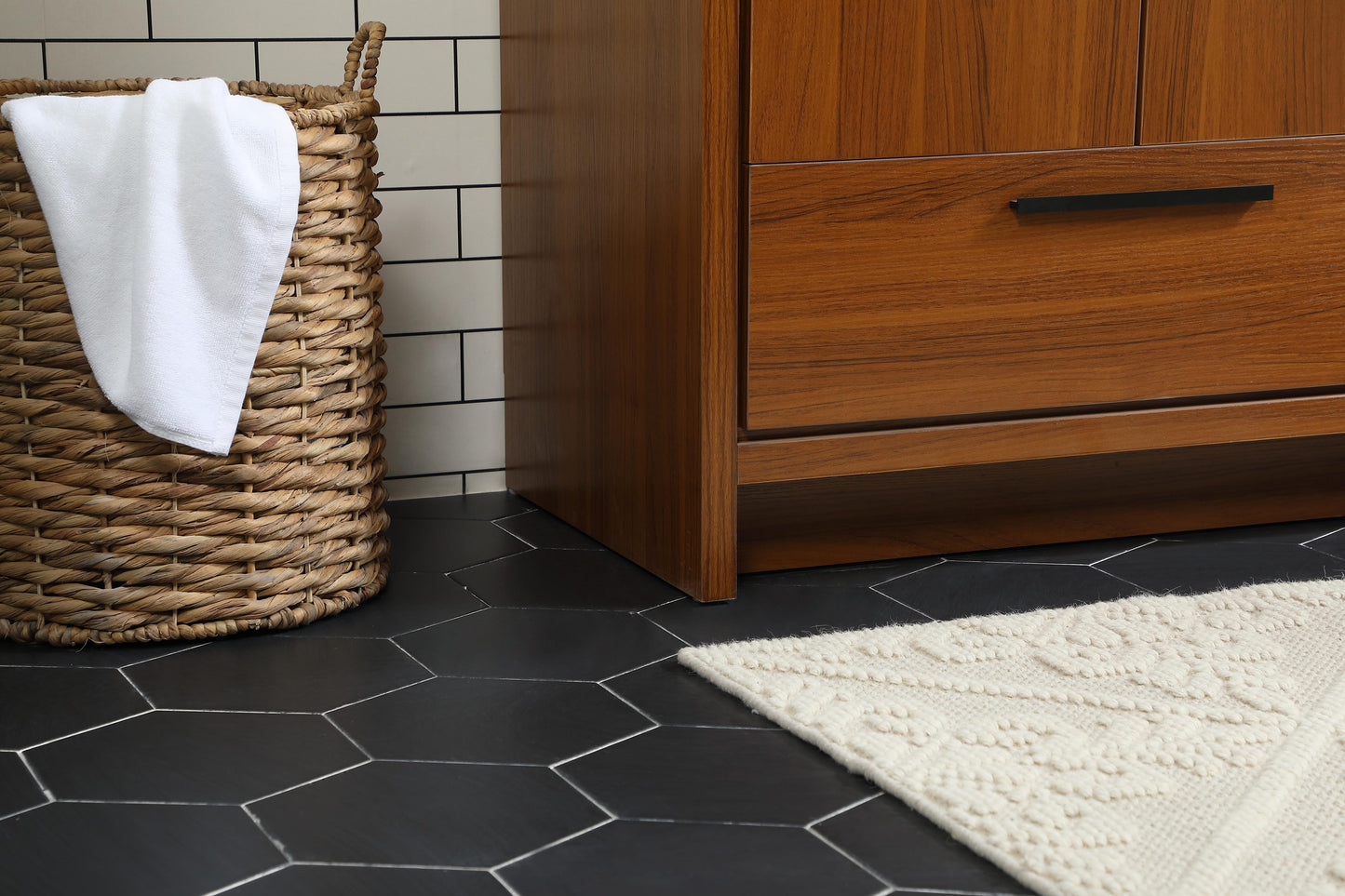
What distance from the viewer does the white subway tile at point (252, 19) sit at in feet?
5.53

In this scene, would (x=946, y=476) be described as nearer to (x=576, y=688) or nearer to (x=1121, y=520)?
(x=1121, y=520)

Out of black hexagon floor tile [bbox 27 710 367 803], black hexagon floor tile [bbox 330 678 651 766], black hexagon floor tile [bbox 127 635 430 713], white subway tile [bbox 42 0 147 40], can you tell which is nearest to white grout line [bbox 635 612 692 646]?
black hexagon floor tile [bbox 330 678 651 766]

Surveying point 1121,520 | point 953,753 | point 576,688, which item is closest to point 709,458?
point 576,688

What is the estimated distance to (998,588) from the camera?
58.8 inches

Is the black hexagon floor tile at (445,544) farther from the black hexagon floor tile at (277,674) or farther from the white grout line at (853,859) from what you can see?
the white grout line at (853,859)

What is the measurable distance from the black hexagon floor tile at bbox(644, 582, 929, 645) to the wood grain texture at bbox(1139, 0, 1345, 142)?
55cm

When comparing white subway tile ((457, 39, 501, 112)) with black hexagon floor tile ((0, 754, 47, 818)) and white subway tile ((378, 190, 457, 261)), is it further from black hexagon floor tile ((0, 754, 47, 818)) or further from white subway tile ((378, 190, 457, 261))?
black hexagon floor tile ((0, 754, 47, 818))

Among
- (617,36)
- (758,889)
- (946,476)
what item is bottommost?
(758,889)

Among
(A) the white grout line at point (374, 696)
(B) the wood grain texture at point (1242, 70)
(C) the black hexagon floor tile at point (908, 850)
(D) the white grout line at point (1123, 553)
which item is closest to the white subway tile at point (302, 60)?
(A) the white grout line at point (374, 696)

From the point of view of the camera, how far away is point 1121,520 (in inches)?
66.4

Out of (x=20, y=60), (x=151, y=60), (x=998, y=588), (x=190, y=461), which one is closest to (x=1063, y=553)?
(x=998, y=588)

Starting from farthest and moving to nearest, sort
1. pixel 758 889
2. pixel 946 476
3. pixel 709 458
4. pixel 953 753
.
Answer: pixel 946 476
pixel 709 458
pixel 953 753
pixel 758 889

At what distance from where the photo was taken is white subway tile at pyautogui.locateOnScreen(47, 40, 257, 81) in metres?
1.66

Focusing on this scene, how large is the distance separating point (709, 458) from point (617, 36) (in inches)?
18.1
